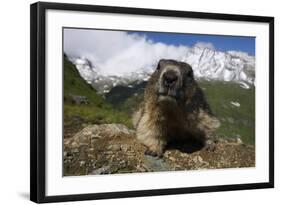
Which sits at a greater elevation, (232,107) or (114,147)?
(232,107)

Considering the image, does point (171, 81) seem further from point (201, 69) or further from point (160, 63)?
point (201, 69)

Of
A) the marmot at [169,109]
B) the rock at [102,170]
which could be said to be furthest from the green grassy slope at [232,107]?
the rock at [102,170]

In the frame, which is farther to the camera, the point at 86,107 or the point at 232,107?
the point at 232,107

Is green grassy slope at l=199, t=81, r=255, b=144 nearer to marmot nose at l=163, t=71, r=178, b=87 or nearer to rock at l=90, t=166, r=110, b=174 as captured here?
marmot nose at l=163, t=71, r=178, b=87

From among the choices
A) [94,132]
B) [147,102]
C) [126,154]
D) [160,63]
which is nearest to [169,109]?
[147,102]

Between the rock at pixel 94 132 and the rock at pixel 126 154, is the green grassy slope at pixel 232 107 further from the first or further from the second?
the rock at pixel 94 132

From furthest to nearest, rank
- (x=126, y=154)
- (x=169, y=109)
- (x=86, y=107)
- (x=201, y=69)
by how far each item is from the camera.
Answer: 1. (x=201, y=69)
2. (x=169, y=109)
3. (x=126, y=154)
4. (x=86, y=107)

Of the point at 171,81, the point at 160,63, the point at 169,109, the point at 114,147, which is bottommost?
the point at 114,147
